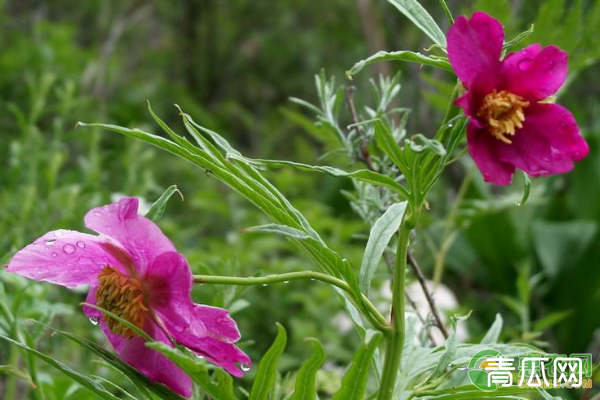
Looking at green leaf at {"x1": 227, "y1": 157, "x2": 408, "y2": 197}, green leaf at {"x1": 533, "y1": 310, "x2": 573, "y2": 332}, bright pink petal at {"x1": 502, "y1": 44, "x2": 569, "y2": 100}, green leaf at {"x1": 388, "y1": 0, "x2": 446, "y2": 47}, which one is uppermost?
green leaf at {"x1": 388, "y1": 0, "x2": 446, "y2": 47}

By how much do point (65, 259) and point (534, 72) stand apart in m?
0.32

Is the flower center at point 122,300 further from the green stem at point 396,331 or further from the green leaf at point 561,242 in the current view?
the green leaf at point 561,242

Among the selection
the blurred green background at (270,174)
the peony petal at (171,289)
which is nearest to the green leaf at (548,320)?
the blurred green background at (270,174)

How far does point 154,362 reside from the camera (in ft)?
1.63

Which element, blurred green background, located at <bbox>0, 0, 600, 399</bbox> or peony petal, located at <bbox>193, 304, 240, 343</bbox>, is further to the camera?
blurred green background, located at <bbox>0, 0, 600, 399</bbox>

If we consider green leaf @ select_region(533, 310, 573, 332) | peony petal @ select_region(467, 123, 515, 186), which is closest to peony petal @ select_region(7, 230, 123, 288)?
peony petal @ select_region(467, 123, 515, 186)

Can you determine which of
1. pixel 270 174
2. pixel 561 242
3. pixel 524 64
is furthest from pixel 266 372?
pixel 561 242

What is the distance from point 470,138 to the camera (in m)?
0.50

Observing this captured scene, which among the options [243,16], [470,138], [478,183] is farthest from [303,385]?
[243,16]

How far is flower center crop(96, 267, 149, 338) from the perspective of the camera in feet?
1.61

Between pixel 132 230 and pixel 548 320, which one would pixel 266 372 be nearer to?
pixel 132 230

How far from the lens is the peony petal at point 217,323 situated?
1.59 ft

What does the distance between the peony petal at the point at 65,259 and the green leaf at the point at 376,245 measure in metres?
0.16

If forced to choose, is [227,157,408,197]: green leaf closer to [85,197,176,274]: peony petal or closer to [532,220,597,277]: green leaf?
[85,197,176,274]: peony petal
